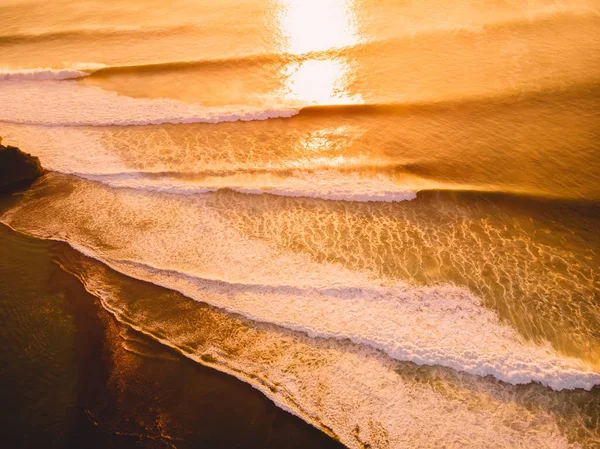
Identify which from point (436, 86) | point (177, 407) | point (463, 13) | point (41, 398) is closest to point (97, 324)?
point (41, 398)

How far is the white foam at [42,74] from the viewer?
10.2 metres

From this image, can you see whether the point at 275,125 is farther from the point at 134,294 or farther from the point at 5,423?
the point at 5,423

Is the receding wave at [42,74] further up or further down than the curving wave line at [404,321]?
further up

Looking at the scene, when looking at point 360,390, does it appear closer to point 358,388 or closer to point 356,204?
point 358,388

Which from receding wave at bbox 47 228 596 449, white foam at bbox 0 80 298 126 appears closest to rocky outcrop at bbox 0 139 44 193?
white foam at bbox 0 80 298 126

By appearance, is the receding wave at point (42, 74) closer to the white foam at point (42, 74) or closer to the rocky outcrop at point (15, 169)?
the white foam at point (42, 74)

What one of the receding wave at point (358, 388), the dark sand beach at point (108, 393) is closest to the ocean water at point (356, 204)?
the receding wave at point (358, 388)

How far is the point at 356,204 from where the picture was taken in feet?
20.9

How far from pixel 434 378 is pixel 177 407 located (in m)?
2.76

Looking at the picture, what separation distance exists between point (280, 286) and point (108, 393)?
7.49 feet

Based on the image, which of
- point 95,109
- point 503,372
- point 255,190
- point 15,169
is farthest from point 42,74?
point 503,372

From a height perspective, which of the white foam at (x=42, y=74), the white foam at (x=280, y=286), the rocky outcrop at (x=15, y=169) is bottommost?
the white foam at (x=280, y=286)

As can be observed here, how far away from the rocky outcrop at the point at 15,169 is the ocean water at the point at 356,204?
0.80ft

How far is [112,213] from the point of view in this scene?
21.5 ft
